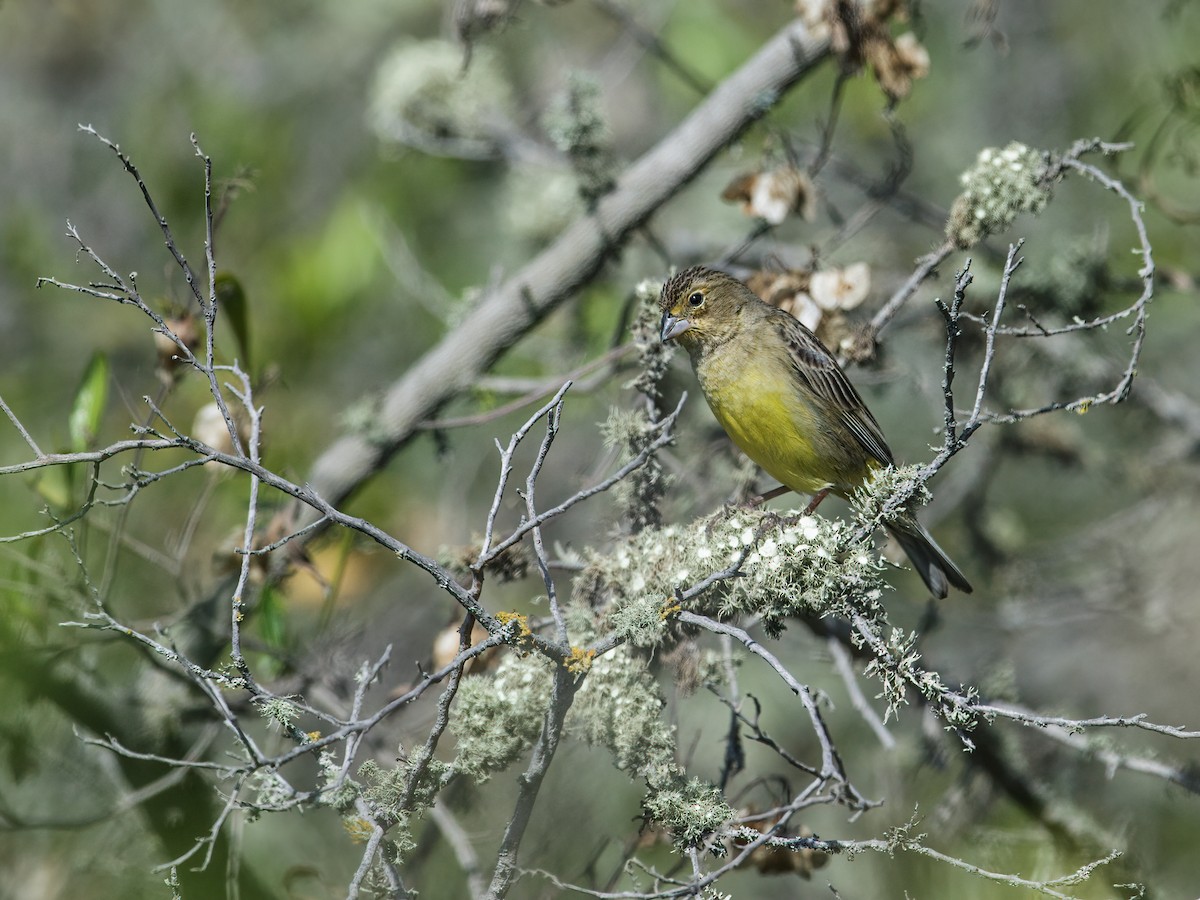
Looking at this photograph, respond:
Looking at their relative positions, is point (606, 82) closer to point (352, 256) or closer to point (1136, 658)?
point (352, 256)

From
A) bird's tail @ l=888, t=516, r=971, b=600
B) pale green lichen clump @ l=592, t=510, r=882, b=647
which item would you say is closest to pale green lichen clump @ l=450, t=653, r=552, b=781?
pale green lichen clump @ l=592, t=510, r=882, b=647

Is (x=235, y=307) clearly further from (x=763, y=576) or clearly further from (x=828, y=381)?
(x=763, y=576)

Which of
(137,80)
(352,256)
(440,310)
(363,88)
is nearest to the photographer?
(352,256)

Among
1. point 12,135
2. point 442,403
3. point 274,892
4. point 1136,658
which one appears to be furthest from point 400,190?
point 1136,658

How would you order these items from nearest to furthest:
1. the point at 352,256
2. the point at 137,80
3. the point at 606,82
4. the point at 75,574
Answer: the point at 75,574 < the point at 352,256 < the point at 606,82 < the point at 137,80

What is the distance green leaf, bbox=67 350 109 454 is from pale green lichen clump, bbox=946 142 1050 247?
11.0 feet

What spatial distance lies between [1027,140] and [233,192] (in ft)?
20.2

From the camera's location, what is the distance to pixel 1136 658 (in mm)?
8922

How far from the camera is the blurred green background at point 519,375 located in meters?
4.45

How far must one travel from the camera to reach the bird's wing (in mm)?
4559

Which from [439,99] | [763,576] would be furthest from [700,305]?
[439,99]

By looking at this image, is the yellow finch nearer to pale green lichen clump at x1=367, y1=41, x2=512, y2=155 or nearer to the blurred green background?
the blurred green background

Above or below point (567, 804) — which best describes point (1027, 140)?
above

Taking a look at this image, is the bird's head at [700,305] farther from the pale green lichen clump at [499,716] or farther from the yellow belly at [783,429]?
the pale green lichen clump at [499,716]
